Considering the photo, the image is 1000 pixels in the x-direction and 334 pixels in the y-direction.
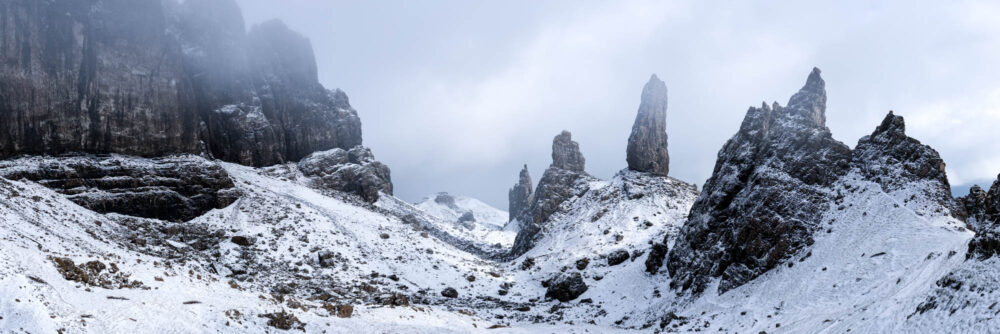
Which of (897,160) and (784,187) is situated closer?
(897,160)

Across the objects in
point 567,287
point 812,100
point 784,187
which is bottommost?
point 567,287

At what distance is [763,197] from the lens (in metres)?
42.2

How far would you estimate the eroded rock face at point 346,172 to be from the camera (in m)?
100

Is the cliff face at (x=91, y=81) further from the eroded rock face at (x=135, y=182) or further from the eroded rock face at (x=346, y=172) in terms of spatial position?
the eroded rock face at (x=346, y=172)

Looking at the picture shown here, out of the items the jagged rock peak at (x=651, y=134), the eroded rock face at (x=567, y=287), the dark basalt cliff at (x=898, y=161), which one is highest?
the jagged rock peak at (x=651, y=134)

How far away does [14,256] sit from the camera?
73.5 ft

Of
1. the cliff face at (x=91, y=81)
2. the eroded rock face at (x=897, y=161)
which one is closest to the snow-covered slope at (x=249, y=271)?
the cliff face at (x=91, y=81)

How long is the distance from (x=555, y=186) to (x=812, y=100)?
53941mm

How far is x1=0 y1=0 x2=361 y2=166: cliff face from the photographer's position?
215 feet

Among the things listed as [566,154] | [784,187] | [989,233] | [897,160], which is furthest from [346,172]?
[989,233]

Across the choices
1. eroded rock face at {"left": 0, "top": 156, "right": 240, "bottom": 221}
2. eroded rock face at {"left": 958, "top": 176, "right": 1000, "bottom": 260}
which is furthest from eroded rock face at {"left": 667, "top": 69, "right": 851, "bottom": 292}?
eroded rock face at {"left": 0, "top": 156, "right": 240, "bottom": 221}

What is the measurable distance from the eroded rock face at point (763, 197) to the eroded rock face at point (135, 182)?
62357 millimetres

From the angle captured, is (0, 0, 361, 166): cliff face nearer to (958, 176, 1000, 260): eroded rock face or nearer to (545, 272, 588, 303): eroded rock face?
(545, 272, 588, 303): eroded rock face

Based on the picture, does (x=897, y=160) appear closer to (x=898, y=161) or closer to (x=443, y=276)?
(x=898, y=161)
